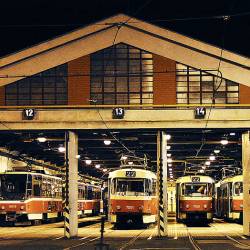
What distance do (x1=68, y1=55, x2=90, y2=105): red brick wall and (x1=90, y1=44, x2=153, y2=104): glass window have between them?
298 millimetres

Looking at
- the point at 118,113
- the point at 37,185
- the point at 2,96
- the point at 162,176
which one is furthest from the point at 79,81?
the point at 37,185

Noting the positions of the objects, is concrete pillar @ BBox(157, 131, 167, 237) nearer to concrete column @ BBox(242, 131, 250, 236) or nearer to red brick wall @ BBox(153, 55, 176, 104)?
red brick wall @ BBox(153, 55, 176, 104)

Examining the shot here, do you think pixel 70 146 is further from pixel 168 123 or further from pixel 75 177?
pixel 168 123

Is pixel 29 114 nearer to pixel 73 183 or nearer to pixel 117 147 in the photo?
pixel 73 183

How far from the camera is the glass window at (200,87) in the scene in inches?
1297

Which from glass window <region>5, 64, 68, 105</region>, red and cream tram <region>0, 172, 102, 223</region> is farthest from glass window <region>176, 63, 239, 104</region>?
red and cream tram <region>0, 172, 102, 223</region>

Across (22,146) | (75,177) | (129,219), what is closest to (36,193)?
(22,146)

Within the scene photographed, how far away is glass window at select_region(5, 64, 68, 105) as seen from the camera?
33.3m

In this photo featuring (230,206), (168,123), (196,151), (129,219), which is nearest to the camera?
(168,123)

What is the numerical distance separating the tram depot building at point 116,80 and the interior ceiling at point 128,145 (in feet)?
2.89

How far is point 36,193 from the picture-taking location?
4275 centimetres

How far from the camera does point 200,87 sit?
3338 cm

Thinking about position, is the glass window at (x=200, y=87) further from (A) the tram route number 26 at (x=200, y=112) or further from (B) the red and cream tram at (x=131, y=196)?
(B) the red and cream tram at (x=131, y=196)

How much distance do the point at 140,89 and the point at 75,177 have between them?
5.40m
